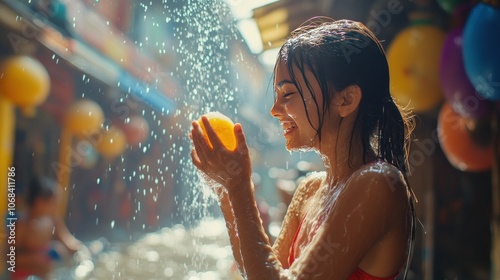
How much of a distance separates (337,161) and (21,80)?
17.6 feet

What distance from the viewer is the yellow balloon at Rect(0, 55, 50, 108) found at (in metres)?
A: 5.77

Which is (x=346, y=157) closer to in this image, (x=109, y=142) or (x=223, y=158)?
(x=223, y=158)

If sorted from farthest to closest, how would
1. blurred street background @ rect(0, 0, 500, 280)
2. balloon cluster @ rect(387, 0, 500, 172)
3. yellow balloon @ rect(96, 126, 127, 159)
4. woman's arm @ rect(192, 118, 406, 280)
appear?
yellow balloon @ rect(96, 126, 127, 159), balloon cluster @ rect(387, 0, 500, 172), blurred street background @ rect(0, 0, 500, 280), woman's arm @ rect(192, 118, 406, 280)

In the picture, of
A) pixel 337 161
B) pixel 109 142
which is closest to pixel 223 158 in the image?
pixel 337 161

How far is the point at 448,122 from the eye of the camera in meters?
4.45

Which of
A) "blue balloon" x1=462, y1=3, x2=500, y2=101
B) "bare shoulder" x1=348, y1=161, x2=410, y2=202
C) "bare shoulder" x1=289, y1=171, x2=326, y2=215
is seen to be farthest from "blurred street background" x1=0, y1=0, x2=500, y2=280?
"bare shoulder" x1=348, y1=161, x2=410, y2=202

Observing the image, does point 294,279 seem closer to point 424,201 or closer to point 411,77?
point 411,77

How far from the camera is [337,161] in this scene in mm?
1747

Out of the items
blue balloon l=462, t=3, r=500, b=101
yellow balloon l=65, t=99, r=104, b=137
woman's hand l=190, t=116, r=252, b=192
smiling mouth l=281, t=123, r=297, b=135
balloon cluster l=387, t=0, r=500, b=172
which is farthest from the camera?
yellow balloon l=65, t=99, r=104, b=137

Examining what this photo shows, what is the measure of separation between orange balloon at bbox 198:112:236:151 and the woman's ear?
418 mm

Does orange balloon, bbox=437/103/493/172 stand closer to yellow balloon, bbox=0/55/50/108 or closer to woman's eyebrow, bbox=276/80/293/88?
woman's eyebrow, bbox=276/80/293/88

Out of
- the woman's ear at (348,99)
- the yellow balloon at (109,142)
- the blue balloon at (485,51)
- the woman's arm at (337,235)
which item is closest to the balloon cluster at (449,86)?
the blue balloon at (485,51)

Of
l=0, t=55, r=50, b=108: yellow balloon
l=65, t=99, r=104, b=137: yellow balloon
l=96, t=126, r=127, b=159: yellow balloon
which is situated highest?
l=0, t=55, r=50, b=108: yellow balloon

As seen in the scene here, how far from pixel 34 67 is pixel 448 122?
207 inches
